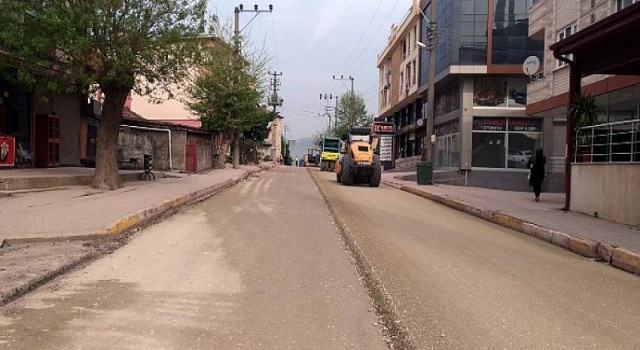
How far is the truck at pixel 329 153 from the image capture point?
173 feet

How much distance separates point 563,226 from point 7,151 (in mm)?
16581

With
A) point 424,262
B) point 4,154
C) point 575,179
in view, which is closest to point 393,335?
point 424,262

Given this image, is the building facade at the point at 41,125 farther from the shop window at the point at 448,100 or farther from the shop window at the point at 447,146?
the shop window at the point at 448,100

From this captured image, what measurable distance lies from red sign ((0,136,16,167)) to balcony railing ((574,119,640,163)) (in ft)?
56.5

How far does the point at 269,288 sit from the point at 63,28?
39.0 feet

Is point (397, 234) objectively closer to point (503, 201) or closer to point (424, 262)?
point (424, 262)

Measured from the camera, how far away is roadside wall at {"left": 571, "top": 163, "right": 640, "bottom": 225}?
13.3 meters

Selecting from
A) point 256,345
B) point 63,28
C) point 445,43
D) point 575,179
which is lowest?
point 256,345

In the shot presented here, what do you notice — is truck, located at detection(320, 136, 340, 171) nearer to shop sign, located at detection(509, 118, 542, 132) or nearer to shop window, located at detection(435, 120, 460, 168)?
shop window, located at detection(435, 120, 460, 168)

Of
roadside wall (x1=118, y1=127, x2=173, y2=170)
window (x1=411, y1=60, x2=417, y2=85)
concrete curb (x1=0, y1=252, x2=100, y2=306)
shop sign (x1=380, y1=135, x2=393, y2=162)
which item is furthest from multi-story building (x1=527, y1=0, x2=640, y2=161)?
shop sign (x1=380, y1=135, x2=393, y2=162)

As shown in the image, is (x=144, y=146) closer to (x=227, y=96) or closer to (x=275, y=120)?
(x=227, y=96)

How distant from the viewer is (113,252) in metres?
9.41

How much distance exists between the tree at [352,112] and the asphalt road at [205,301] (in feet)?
254

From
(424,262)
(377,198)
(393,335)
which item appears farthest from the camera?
(377,198)
